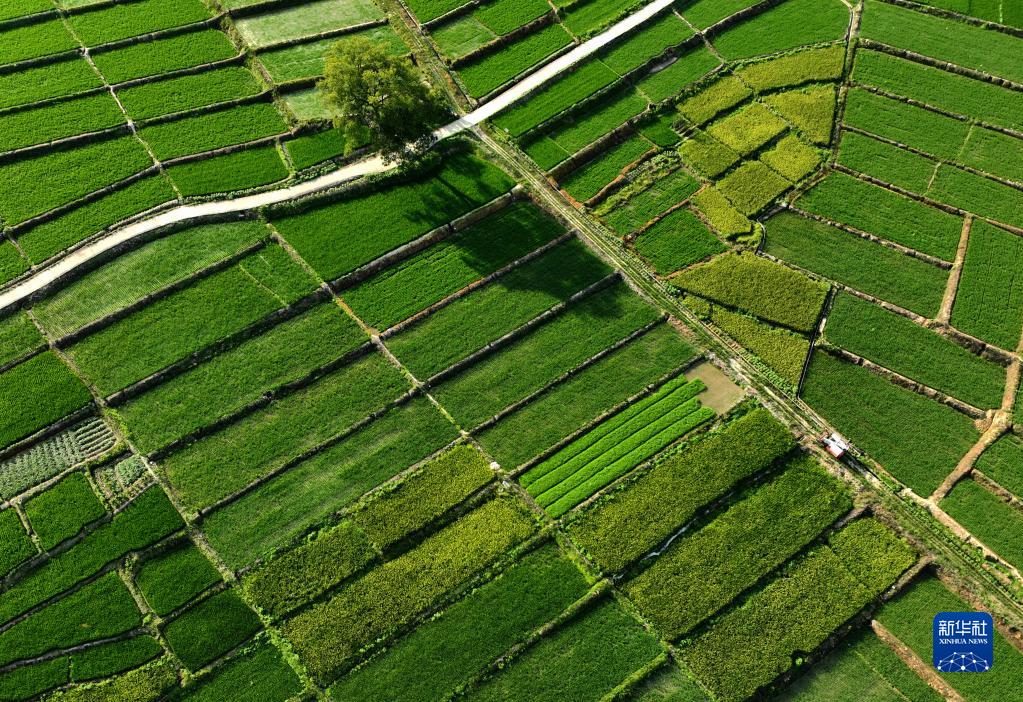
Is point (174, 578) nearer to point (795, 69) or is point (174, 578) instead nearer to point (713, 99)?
point (713, 99)

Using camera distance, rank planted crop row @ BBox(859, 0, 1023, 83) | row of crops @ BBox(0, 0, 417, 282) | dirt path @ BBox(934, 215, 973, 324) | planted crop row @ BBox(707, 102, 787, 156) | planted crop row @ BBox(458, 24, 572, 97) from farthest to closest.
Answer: planted crop row @ BBox(859, 0, 1023, 83) < planted crop row @ BBox(458, 24, 572, 97) < planted crop row @ BBox(707, 102, 787, 156) < row of crops @ BBox(0, 0, 417, 282) < dirt path @ BBox(934, 215, 973, 324)

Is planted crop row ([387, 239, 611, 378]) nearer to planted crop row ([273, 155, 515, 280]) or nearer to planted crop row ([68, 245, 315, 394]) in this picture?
planted crop row ([273, 155, 515, 280])

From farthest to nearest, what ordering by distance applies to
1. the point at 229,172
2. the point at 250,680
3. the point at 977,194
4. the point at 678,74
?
the point at 678,74 → the point at 977,194 → the point at 229,172 → the point at 250,680

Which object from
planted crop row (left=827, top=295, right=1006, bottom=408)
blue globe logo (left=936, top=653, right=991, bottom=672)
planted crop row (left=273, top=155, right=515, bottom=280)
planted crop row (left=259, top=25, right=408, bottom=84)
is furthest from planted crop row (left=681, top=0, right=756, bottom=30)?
blue globe logo (left=936, top=653, right=991, bottom=672)

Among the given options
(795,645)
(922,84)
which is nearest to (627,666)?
(795,645)

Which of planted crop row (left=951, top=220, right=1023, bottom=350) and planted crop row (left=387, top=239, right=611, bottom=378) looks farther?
planted crop row (left=951, top=220, right=1023, bottom=350)

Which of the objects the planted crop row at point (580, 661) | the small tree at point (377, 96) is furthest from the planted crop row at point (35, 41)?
the planted crop row at point (580, 661)

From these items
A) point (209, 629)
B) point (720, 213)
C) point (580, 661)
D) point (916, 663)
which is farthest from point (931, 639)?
point (209, 629)
